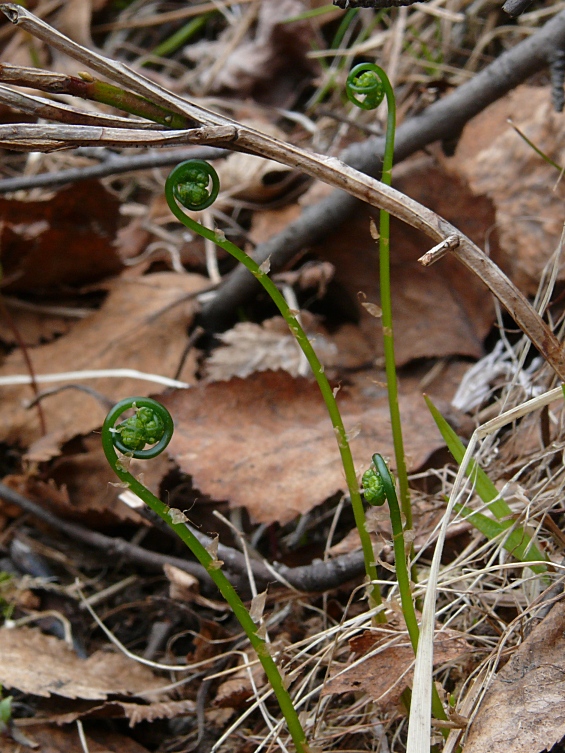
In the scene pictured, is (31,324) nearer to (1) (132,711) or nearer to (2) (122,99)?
(1) (132,711)

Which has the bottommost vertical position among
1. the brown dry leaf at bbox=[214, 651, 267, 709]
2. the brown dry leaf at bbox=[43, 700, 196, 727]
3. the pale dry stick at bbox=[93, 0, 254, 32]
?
the brown dry leaf at bbox=[43, 700, 196, 727]

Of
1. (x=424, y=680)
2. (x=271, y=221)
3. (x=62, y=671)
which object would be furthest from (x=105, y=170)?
(x=424, y=680)

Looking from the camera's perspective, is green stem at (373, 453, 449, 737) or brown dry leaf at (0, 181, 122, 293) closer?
green stem at (373, 453, 449, 737)

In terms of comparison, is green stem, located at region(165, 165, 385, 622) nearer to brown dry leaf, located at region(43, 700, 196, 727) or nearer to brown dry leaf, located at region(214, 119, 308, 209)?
brown dry leaf, located at region(43, 700, 196, 727)

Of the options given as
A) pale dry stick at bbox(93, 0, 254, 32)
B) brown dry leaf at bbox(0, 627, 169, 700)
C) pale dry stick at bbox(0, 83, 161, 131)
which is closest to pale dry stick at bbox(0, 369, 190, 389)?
brown dry leaf at bbox(0, 627, 169, 700)

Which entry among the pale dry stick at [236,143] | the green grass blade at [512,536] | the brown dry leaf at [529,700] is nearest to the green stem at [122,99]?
the pale dry stick at [236,143]

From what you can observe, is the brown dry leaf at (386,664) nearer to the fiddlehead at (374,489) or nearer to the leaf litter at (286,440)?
the leaf litter at (286,440)

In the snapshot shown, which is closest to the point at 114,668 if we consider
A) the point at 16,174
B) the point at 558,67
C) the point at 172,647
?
the point at 172,647
